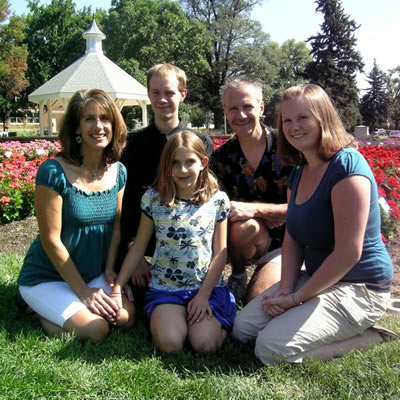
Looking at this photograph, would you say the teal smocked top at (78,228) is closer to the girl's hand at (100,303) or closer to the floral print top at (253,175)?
the girl's hand at (100,303)

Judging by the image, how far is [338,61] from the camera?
142ft

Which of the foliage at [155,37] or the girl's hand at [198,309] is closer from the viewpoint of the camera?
the girl's hand at [198,309]

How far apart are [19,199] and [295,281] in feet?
14.0

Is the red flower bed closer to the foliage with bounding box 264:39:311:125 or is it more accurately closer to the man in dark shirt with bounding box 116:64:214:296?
the man in dark shirt with bounding box 116:64:214:296

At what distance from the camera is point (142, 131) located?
146 inches

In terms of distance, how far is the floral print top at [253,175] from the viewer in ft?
11.6

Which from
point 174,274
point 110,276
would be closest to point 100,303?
point 110,276

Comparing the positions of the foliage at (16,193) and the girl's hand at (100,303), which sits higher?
the foliage at (16,193)

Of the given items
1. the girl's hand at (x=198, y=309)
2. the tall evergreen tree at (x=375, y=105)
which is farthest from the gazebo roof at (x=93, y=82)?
the tall evergreen tree at (x=375, y=105)

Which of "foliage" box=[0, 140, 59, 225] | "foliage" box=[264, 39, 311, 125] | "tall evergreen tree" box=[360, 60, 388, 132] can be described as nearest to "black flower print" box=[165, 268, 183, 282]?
"foliage" box=[0, 140, 59, 225]

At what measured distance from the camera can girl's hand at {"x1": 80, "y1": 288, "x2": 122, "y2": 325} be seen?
9.52 ft

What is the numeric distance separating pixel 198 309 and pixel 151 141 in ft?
4.84

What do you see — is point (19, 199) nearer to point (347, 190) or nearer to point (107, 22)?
point (347, 190)

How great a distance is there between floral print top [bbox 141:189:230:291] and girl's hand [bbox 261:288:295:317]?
0.45 metres
